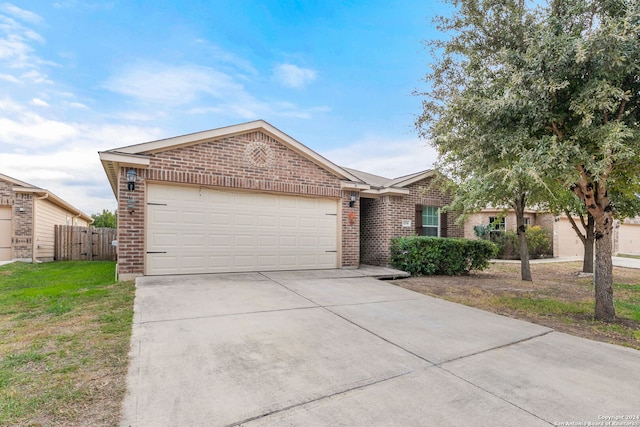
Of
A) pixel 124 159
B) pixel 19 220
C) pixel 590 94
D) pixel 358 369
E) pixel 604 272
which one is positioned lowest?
pixel 358 369

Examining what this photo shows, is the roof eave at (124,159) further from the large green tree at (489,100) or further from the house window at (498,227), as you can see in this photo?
the house window at (498,227)

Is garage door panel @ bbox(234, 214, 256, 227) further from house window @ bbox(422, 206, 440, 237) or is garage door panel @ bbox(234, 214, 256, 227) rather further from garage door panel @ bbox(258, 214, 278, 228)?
house window @ bbox(422, 206, 440, 237)

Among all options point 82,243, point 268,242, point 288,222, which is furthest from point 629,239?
point 82,243

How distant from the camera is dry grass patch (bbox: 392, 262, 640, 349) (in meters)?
4.80

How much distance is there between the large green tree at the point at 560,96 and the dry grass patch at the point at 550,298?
634 mm

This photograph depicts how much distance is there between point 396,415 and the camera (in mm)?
2311

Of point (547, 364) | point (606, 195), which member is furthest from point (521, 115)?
point (547, 364)

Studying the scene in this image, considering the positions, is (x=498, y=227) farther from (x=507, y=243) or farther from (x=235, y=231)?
(x=235, y=231)

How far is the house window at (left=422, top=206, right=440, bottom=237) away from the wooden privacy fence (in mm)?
14032

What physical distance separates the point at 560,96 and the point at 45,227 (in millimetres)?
18449

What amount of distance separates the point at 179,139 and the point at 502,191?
27.0 feet

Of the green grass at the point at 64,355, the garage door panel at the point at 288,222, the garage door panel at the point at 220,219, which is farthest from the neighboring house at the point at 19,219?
the garage door panel at the point at 288,222

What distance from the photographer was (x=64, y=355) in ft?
10.5

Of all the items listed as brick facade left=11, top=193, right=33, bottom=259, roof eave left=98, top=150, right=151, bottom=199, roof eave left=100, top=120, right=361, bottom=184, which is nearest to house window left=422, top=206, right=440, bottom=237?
roof eave left=100, top=120, right=361, bottom=184
